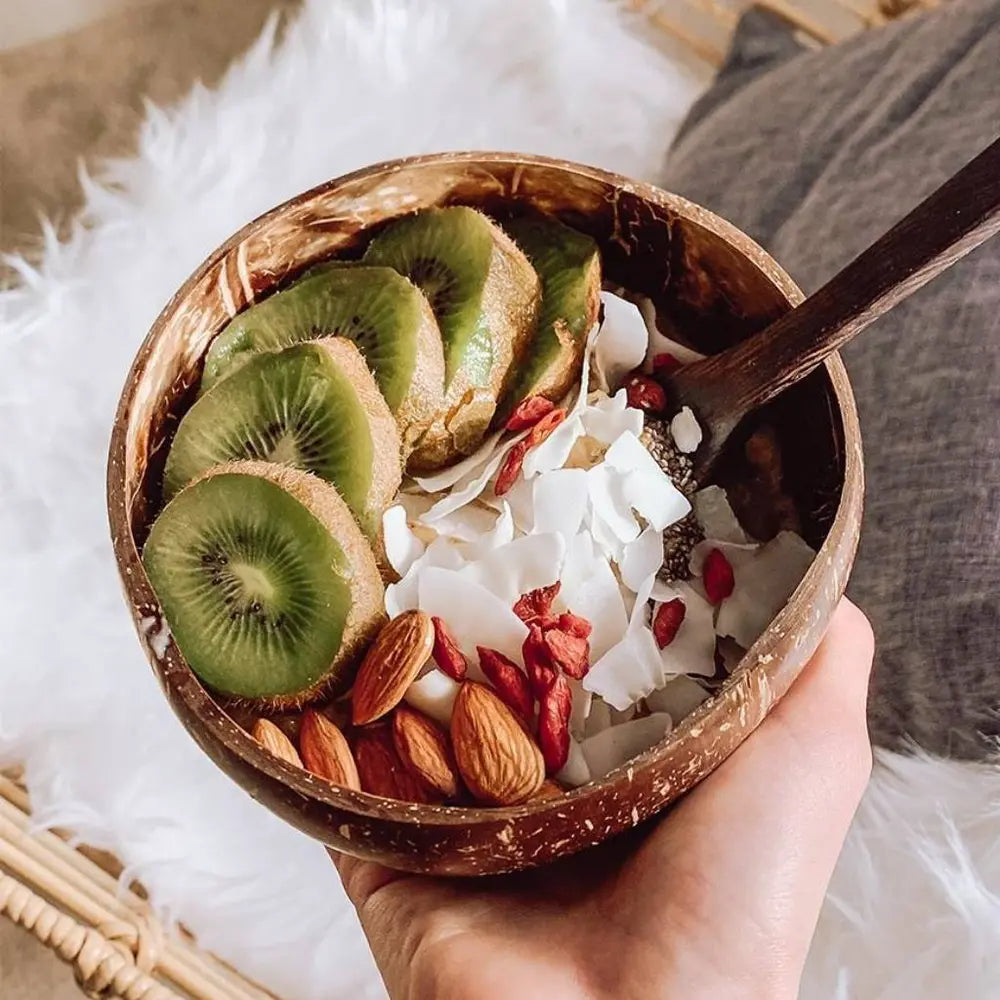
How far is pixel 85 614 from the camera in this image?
2.68 feet

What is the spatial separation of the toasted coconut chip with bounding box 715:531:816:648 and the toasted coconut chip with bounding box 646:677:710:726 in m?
0.03

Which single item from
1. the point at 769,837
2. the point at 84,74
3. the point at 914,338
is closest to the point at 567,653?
the point at 769,837

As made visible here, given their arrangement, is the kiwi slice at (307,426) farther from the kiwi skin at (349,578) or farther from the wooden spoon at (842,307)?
the wooden spoon at (842,307)

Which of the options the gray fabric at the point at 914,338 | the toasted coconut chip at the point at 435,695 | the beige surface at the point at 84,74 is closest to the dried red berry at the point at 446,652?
the toasted coconut chip at the point at 435,695

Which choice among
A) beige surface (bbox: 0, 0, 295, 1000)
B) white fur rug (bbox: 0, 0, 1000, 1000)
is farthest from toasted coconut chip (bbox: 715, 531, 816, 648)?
beige surface (bbox: 0, 0, 295, 1000)

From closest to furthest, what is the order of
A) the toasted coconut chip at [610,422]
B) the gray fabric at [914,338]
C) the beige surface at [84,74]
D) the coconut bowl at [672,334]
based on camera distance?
the coconut bowl at [672,334] → the toasted coconut chip at [610,422] → the gray fabric at [914,338] → the beige surface at [84,74]

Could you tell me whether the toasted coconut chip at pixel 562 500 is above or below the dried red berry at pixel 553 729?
above

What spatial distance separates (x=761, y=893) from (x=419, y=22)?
2.39ft

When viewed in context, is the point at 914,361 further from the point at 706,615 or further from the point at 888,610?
the point at 706,615

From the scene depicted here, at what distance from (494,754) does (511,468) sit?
0.44ft

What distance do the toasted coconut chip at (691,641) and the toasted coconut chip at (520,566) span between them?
0.18ft

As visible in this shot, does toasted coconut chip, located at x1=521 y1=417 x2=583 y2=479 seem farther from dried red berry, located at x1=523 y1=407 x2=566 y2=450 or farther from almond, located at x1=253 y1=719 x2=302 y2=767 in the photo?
almond, located at x1=253 y1=719 x2=302 y2=767

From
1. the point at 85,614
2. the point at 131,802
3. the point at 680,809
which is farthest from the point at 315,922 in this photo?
the point at 680,809

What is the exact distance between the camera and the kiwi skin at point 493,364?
1.85 ft
